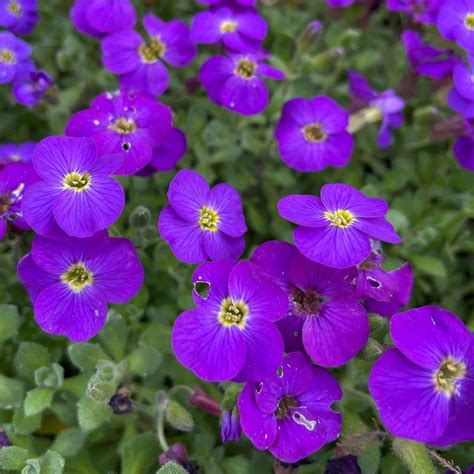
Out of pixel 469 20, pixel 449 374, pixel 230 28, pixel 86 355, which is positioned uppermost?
pixel 469 20

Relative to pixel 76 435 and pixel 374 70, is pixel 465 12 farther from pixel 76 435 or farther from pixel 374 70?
pixel 76 435

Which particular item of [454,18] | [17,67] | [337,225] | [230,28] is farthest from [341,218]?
[17,67]

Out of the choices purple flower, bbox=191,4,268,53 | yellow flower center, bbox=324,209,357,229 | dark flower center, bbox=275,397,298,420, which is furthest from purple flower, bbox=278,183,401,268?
purple flower, bbox=191,4,268,53

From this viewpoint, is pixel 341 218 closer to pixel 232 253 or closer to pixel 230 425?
pixel 232 253

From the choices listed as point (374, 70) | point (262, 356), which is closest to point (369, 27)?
point (374, 70)

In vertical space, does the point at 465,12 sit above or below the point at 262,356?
above

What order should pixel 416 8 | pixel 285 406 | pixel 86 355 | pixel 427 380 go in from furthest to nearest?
pixel 416 8, pixel 86 355, pixel 285 406, pixel 427 380

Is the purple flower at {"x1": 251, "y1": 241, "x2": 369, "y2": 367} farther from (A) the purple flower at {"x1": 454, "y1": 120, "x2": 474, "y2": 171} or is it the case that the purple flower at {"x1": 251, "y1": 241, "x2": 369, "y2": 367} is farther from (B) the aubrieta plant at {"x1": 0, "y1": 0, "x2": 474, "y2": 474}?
(A) the purple flower at {"x1": 454, "y1": 120, "x2": 474, "y2": 171}
